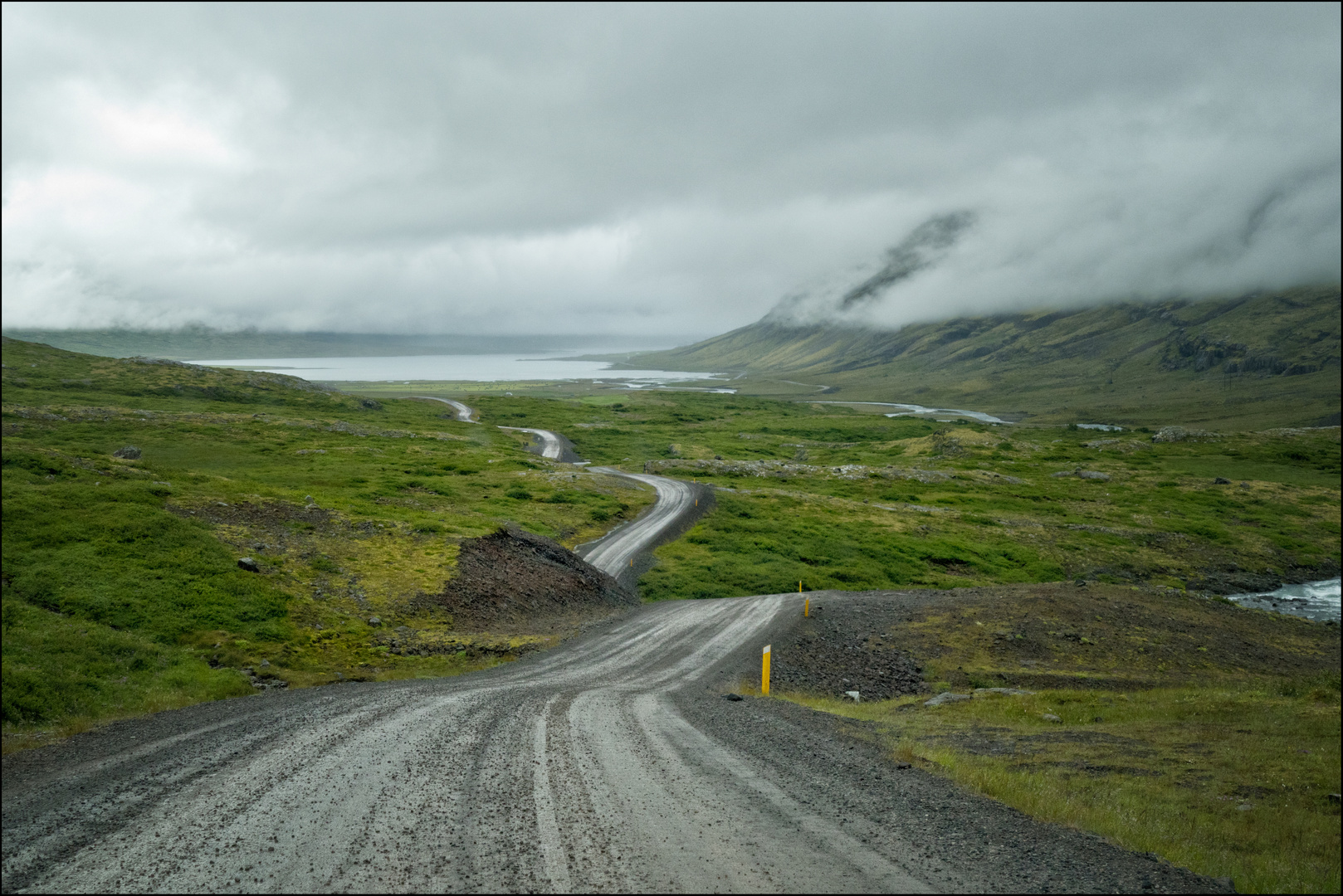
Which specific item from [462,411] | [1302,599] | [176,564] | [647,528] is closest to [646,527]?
[647,528]

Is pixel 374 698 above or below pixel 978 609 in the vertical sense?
above

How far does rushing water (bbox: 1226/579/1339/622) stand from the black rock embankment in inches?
1795

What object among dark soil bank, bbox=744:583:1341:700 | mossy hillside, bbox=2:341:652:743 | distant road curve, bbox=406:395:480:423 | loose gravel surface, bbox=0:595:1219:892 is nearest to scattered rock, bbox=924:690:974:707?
dark soil bank, bbox=744:583:1341:700

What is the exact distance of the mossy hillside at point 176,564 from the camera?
15648 millimetres

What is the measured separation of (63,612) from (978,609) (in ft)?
128

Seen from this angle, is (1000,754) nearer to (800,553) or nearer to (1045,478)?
(800,553)

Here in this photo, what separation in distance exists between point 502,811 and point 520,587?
2442 centimetres

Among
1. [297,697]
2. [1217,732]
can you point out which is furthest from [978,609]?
[297,697]

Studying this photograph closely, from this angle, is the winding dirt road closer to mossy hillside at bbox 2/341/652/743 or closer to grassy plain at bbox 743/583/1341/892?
grassy plain at bbox 743/583/1341/892

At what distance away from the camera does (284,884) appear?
8391 mm

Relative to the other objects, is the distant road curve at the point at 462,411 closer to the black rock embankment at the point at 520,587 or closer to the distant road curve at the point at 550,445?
the distant road curve at the point at 550,445

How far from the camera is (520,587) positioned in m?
34.6

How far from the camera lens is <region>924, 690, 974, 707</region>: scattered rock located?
22703mm

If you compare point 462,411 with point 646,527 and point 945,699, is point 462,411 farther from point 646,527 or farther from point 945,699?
point 945,699
